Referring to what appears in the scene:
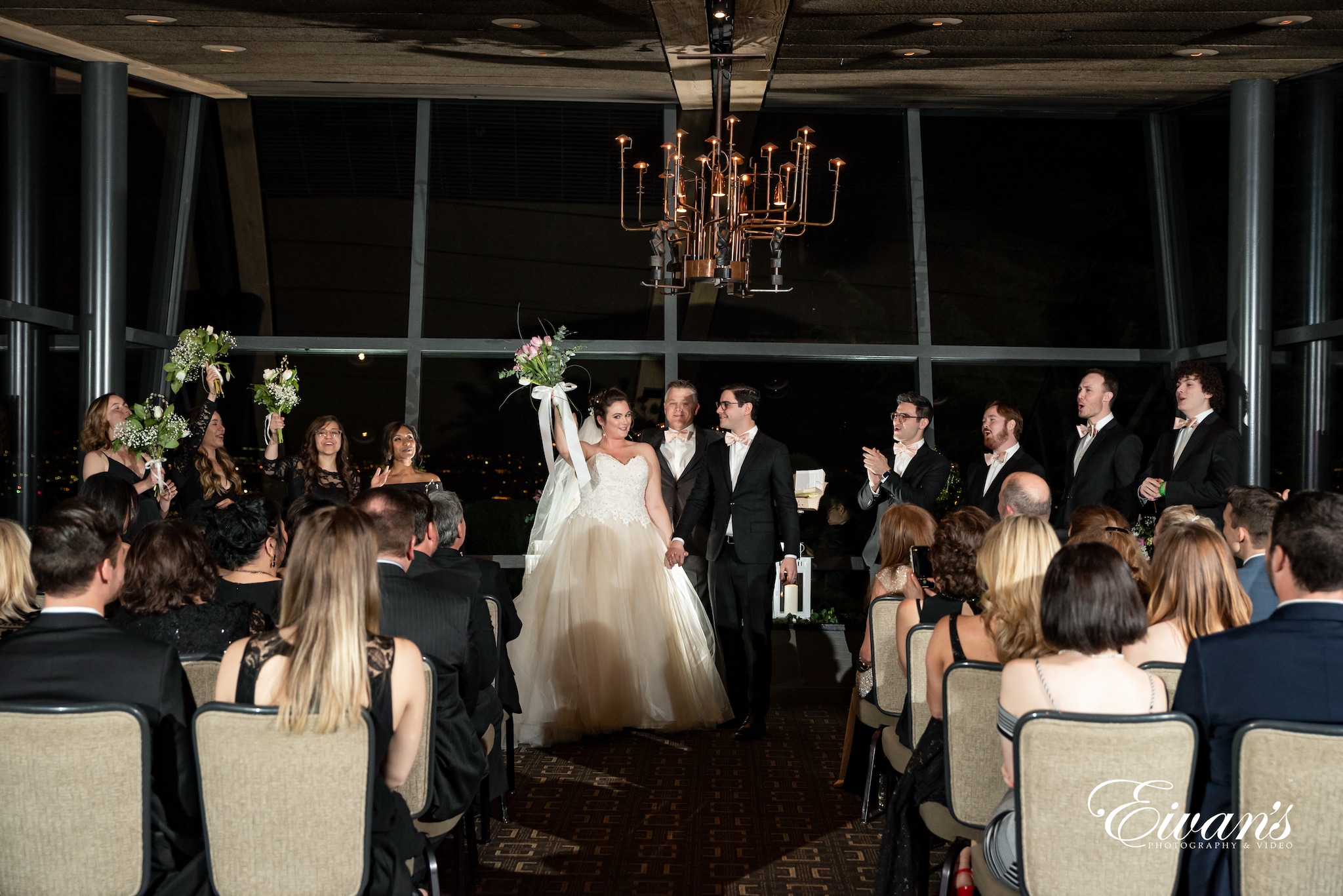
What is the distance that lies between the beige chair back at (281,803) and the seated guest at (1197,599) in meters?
2.14

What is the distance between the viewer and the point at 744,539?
241 inches

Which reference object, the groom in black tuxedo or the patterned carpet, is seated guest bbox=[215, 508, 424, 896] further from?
the groom in black tuxedo

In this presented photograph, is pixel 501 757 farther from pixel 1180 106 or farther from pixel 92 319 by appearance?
pixel 1180 106

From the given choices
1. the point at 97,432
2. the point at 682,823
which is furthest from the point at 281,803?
the point at 97,432

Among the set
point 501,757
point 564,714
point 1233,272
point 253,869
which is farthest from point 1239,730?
point 1233,272

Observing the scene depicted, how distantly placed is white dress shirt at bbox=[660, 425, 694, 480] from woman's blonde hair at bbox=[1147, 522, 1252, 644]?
3744mm

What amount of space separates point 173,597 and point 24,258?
4.25m

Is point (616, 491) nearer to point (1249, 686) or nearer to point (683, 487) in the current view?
point (683, 487)

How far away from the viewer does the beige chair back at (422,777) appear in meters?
2.87

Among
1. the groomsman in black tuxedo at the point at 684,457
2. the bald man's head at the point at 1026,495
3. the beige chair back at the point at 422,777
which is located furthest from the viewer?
the groomsman in black tuxedo at the point at 684,457

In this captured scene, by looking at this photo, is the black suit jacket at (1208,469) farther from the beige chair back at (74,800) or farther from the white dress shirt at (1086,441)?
the beige chair back at (74,800)

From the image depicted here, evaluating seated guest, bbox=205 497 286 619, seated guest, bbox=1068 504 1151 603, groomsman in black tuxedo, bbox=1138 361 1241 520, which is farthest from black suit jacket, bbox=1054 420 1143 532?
seated guest, bbox=205 497 286 619

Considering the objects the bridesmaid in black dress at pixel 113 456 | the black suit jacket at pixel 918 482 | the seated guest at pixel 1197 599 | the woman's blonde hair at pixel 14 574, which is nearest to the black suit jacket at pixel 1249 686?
the seated guest at pixel 1197 599

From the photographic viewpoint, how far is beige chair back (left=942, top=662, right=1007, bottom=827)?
114 inches
